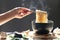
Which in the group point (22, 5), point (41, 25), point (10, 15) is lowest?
point (41, 25)

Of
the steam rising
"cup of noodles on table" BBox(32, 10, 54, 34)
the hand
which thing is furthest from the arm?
"cup of noodles on table" BBox(32, 10, 54, 34)

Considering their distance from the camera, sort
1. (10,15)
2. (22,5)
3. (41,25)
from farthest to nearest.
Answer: (22,5)
(10,15)
(41,25)

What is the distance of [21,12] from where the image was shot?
142 centimetres

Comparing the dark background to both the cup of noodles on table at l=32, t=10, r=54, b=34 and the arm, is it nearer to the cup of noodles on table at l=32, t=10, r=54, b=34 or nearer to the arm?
the arm

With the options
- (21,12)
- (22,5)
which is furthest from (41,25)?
(22,5)

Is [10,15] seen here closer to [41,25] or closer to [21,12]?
[21,12]

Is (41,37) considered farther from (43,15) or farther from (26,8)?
(26,8)

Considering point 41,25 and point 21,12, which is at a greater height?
point 21,12

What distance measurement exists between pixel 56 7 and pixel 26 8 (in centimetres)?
30

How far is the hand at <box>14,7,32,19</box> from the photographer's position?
4.69 ft

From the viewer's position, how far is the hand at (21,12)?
4.69ft

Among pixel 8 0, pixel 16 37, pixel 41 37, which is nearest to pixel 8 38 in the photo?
pixel 16 37

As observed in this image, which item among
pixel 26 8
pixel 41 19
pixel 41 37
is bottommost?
pixel 41 37

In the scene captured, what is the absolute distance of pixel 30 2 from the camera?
59.8 inches
